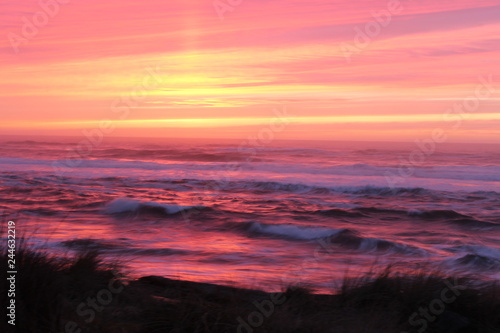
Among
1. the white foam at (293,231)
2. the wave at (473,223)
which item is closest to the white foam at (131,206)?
the white foam at (293,231)

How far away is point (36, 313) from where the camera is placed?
3930mm

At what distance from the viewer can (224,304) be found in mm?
4852

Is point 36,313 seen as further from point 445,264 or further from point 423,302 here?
point 445,264

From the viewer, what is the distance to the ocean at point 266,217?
8.82m

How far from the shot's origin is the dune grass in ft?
13.4

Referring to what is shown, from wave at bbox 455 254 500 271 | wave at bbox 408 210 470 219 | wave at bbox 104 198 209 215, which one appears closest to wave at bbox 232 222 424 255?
wave at bbox 455 254 500 271

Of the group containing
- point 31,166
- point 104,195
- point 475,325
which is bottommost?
point 475,325

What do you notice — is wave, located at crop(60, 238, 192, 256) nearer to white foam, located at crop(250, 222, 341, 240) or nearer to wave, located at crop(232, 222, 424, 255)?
wave, located at crop(232, 222, 424, 255)

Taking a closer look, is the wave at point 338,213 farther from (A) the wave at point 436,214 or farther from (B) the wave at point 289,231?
(B) the wave at point 289,231

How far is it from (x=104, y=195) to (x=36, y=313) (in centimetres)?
1588

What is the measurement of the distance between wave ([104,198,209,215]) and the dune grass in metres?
9.59

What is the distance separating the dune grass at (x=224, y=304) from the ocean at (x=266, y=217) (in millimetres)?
615

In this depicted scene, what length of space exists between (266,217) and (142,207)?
163 inches

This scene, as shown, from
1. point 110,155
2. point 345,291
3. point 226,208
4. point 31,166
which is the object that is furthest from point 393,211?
point 110,155
